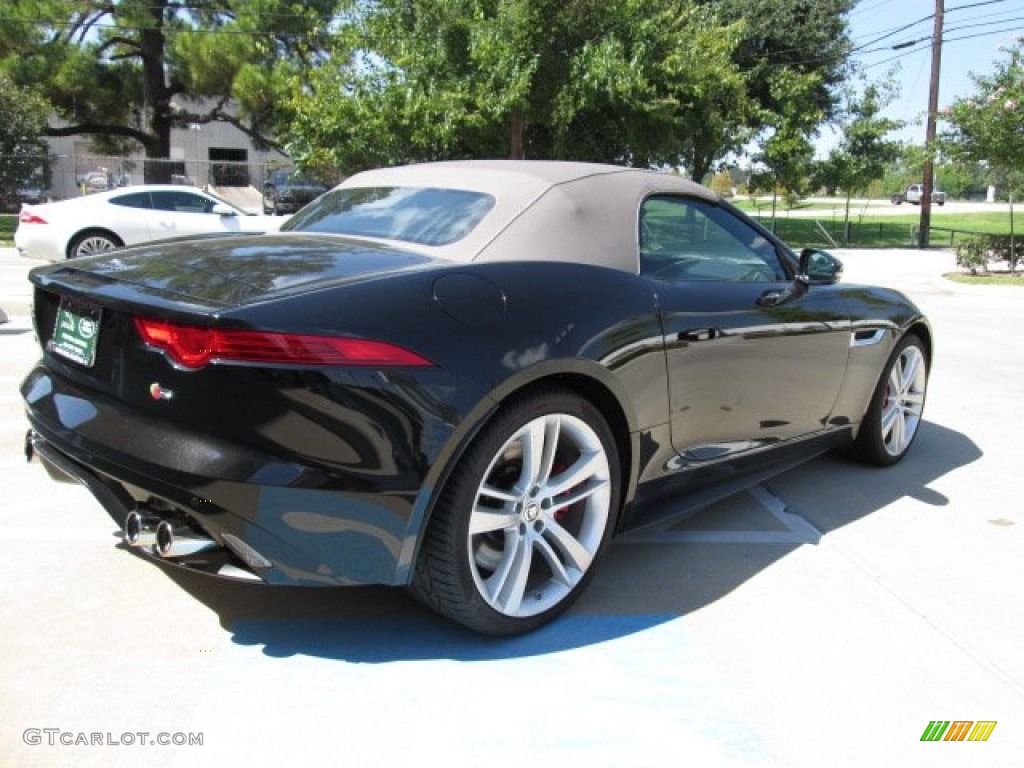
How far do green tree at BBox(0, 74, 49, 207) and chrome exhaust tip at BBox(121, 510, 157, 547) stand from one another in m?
26.0

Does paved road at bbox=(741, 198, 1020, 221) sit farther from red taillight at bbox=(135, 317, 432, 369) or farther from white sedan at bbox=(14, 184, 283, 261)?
red taillight at bbox=(135, 317, 432, 369)

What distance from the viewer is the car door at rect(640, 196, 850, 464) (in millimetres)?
3398

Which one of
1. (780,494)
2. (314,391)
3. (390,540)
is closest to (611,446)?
(390,540)

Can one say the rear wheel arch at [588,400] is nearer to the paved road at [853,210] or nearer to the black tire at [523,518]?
the black tire at [523,518]

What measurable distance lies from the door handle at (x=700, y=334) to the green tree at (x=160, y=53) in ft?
76.5

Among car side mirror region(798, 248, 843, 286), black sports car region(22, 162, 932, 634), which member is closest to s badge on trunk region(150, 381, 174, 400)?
black sports car region(22, 162, 932, 634)

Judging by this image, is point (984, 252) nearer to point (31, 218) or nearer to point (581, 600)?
point (31, 218)

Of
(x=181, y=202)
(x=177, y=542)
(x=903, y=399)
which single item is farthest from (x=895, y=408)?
(x=181, y=202)

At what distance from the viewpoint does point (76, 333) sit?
2867 millimetres

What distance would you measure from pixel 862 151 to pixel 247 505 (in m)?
29.0

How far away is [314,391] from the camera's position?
241 cm

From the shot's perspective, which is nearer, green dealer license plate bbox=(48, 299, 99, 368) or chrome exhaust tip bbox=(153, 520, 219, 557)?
chrome exhaust tip bbox=(153, 520, 219, 557)

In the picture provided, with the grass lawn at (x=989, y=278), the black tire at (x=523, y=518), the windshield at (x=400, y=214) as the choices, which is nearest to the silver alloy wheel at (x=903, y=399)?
the black tire at (x=523, y=518)

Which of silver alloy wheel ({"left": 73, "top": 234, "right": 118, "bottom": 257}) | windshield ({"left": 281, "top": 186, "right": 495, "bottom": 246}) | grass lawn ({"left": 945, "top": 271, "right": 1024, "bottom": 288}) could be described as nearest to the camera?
windshield ({"left": 281, "top": 186, "right": 495, "bottom": 246})
